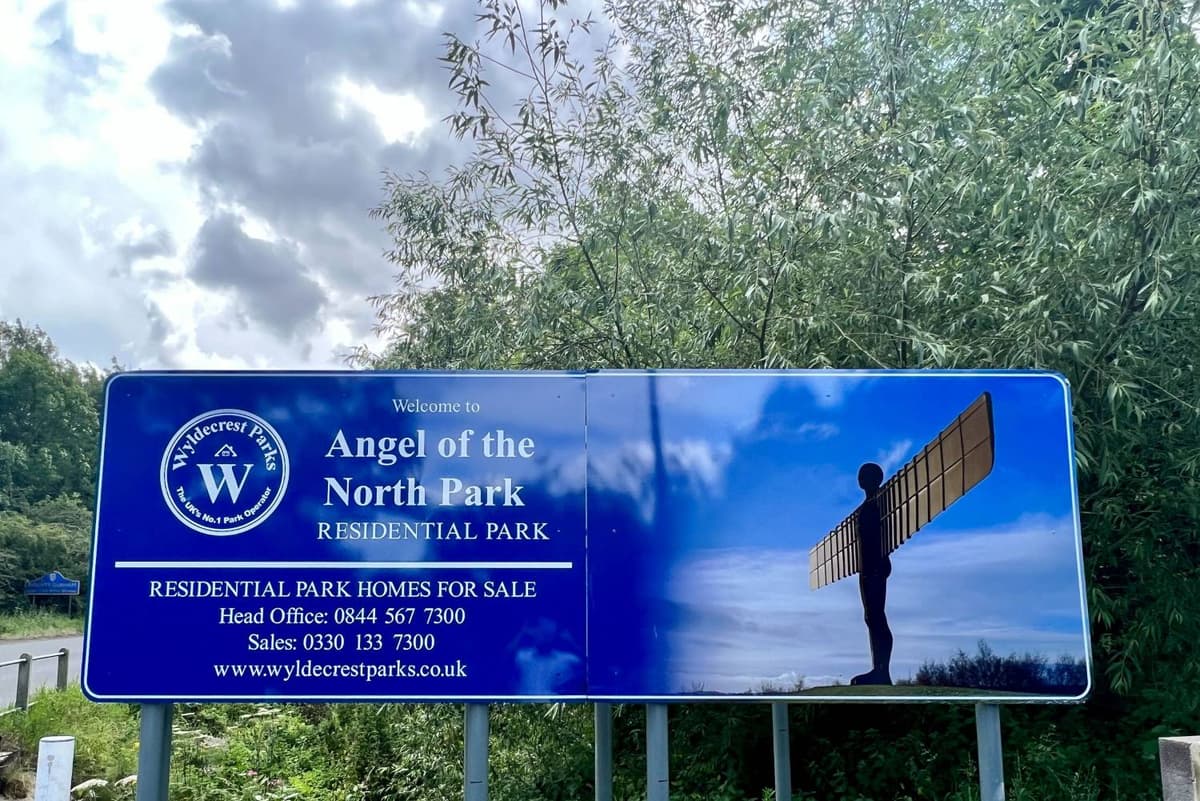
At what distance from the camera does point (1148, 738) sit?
5215 mm

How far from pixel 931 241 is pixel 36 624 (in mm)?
26764

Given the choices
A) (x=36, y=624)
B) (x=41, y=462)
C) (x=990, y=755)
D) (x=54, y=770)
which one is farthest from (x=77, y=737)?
(x=41, y=462)

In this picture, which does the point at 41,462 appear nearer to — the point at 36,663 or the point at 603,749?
the point at 36,663

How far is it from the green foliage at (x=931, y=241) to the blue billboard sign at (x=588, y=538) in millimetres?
1195

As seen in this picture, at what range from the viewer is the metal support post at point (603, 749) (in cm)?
394

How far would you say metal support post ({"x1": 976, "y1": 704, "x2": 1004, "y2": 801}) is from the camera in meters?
3.44

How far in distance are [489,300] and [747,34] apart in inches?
95.8

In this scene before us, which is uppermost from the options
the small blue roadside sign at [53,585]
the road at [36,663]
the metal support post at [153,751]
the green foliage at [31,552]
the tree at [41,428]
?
the tree at [41,428]

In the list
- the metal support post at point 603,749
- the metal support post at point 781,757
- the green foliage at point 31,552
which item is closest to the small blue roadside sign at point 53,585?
the green foliage at point 31,552

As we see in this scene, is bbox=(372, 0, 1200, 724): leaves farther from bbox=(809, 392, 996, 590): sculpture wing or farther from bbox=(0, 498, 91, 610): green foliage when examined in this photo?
bbox=(0, 498, 91, 610): green foliage

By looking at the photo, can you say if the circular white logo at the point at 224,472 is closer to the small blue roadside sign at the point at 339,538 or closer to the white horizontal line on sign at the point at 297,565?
the small blue roadside sign at the point at 339,538

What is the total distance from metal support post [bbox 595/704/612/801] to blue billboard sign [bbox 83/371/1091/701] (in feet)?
2.48

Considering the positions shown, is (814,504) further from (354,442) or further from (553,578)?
(354,442)

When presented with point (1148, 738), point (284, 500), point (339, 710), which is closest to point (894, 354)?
point (1148, 738)
